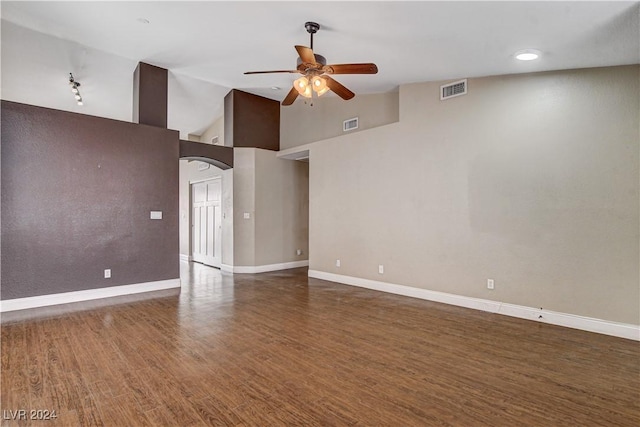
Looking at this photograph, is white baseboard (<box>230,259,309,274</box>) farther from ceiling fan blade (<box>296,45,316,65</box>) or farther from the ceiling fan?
ceiling fan blade (<box>296,45,316,65</box>)

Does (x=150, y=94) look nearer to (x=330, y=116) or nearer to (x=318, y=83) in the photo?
(x=330, y=116)

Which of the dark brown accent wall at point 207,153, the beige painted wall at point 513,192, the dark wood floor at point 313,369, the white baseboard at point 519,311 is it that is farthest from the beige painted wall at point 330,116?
the dark wood floor at point 313,369

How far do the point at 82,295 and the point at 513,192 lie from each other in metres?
6.03

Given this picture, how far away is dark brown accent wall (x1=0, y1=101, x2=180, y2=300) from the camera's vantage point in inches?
172

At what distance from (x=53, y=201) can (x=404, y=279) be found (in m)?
5.17

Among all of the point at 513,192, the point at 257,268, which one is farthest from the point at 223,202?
the point at 513,192

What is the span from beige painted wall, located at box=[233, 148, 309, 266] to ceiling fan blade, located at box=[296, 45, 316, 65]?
4.01 meters

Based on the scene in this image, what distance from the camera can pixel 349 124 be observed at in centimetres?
645

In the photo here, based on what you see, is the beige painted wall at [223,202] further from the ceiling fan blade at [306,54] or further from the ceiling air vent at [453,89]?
the ceiling air vent at [453,89]

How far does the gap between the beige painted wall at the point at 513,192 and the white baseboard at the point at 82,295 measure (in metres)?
3.33

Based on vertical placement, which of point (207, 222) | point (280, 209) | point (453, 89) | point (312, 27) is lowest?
point (207, 222)

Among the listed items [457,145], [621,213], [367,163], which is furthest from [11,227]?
[621,213]

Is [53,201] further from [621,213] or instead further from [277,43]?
[621,213]

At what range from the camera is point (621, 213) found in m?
3.40
